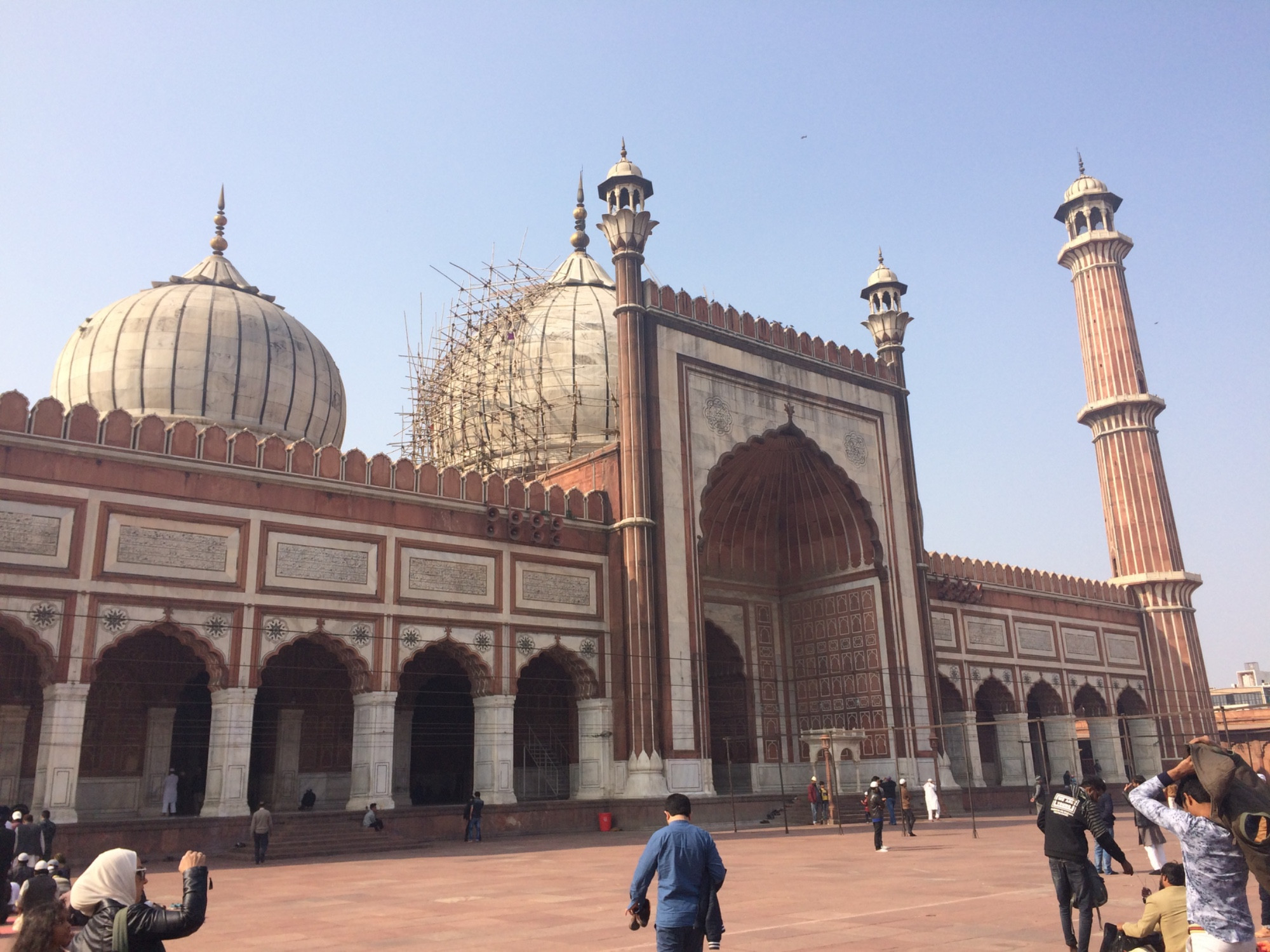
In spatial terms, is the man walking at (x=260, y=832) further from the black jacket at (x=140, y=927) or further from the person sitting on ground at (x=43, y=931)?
the person sitting on ground at (x=43, y=931)

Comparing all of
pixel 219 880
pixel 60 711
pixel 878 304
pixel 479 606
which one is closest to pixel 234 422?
pixel 479 606

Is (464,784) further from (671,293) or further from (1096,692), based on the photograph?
(1096,692)

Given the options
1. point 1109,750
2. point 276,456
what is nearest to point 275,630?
point 276,456

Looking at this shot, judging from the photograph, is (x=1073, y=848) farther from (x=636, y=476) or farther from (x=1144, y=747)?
(x=1144, y=747)

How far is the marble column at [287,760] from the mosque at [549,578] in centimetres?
4

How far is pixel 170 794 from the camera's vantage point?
1507 cm

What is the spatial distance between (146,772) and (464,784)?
5996mm

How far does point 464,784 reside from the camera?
19562mm

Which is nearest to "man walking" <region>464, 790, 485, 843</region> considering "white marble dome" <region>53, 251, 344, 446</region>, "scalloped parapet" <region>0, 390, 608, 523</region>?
"scalloped parapet" <region>0, 390, 608, 523</region>

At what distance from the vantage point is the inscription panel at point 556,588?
17.2 meters

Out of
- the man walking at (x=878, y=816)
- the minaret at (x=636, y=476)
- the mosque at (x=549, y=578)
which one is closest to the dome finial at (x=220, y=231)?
the mosque at (x=549, y=578)

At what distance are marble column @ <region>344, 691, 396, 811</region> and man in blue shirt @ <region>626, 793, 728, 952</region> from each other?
1178cm

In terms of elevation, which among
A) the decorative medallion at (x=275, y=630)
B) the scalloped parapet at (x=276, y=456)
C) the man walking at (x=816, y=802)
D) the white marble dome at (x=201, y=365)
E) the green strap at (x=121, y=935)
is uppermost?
the white marble dome at (x=201, y=365)

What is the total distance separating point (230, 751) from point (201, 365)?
8.82 meters
